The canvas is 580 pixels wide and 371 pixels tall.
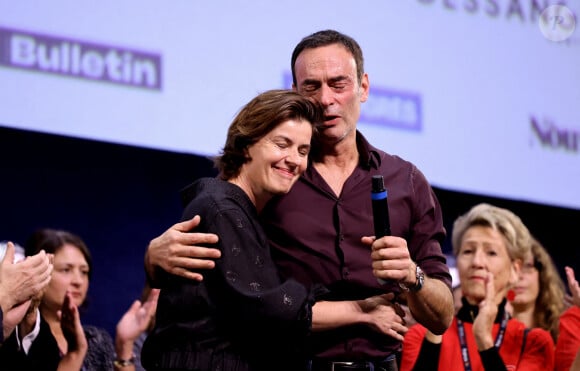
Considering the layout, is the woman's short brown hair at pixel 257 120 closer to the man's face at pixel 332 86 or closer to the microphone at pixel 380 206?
the man's face at pixel 332 86

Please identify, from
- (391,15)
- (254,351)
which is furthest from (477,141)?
(254,351)

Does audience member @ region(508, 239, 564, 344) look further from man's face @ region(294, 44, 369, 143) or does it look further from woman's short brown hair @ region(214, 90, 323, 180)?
woman's short brown hair @ region(214, 90, 323, 180)

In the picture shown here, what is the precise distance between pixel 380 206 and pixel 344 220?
0.36 metres

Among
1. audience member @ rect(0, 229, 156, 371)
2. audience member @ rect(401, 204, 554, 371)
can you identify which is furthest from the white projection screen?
audience member @ rect(401, 204, 554, 371)

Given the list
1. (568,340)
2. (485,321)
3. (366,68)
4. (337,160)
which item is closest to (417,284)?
(337,160)

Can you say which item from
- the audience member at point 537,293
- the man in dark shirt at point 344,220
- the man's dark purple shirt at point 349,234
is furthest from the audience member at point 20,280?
the audience member at point 537,293

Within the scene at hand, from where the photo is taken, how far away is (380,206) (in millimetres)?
2240

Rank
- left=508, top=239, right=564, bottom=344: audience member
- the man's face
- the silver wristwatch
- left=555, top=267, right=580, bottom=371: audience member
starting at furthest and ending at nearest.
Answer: left=508, top=239, right=564, bottom=344: audience member
left=555, top=267, right=580, bottom=371: audience member
the man's face
the silver wristwatch

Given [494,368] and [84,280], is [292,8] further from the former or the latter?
[494,368]

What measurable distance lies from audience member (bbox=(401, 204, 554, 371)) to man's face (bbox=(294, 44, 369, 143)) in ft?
3.35

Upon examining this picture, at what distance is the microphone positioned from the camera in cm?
223

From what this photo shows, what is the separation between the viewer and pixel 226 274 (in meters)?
2.24

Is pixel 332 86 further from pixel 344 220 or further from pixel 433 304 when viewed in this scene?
pixel 433 304

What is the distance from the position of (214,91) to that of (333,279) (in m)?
1.91
